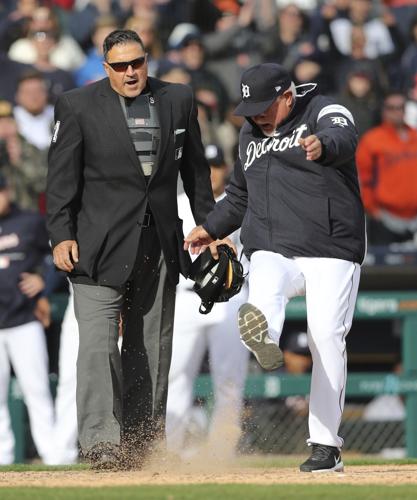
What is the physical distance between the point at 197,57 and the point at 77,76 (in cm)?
118

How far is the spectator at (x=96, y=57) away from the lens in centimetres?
1185

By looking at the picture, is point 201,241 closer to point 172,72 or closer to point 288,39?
point 172,72

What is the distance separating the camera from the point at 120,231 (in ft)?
21.9

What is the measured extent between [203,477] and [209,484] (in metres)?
0.54

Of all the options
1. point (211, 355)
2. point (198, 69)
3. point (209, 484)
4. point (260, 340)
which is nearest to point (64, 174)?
point (260, 340)

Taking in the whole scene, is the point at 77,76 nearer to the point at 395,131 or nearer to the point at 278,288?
the point at 395,131

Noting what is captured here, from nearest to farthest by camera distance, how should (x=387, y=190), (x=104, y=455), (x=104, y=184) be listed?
(x=104, y=455) → (x=104, y=184) → (x=387, y=190)

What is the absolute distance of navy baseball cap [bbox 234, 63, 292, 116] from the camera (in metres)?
6.29

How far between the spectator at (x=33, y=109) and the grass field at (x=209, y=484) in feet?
14.8

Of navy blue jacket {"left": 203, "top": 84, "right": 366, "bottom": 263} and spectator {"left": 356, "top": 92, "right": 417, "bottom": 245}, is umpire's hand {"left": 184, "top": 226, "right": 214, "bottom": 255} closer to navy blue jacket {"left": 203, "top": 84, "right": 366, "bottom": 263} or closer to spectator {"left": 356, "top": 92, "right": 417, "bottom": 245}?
navy blue jacket {"left": 203, "top": 84, "right": 366, "bottom": 263}

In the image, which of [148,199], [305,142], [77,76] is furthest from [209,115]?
[305,142]

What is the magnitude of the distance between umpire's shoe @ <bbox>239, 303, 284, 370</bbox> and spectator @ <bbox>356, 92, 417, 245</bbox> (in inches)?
227

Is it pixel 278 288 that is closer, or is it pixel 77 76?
pixel 278 288

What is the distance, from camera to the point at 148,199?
6.68m
